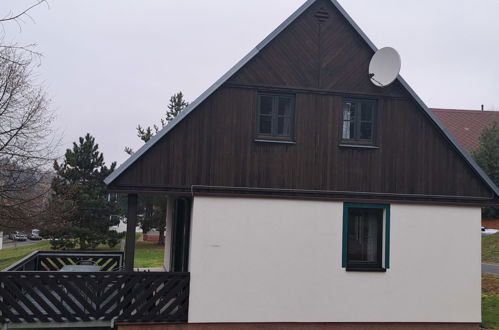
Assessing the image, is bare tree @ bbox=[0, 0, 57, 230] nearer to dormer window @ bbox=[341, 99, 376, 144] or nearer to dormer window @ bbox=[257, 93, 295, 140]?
dormer window @ bbox=[257, 93, 295, 140]

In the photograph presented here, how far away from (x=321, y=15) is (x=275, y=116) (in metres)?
2.45

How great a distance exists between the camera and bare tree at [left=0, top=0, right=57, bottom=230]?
1786 cm

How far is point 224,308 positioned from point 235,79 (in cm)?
470

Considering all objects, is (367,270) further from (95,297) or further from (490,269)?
(490,269)

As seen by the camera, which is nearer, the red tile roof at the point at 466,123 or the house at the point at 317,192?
the house at the point at 317,192

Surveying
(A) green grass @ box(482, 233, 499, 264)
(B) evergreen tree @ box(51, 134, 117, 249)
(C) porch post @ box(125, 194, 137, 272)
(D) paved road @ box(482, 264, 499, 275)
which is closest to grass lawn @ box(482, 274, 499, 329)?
(D) paved road @ box(482, 264, 499, 275)

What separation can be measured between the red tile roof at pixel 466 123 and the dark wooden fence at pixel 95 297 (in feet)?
125

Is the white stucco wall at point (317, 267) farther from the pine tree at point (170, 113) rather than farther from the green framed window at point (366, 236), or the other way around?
the pine tree at point (170, 113)

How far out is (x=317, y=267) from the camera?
1034 cm

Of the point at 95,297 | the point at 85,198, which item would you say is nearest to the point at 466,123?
the point at 85,198

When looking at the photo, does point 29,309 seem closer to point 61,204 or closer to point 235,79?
point 235,79

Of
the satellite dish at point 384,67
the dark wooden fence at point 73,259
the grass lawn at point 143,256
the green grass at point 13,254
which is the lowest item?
the green grass at point 13,254

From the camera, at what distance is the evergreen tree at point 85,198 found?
31.1 meters

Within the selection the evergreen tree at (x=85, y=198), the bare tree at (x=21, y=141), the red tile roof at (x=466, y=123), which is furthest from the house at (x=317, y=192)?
the red tile roof at (x=466, y=123)
